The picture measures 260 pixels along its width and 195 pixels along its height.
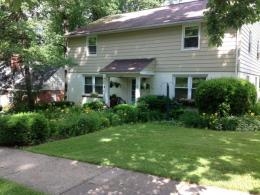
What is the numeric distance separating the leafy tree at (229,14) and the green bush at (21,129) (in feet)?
19.6

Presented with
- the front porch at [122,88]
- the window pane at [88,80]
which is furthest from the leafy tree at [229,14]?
the window pane at [88,80]

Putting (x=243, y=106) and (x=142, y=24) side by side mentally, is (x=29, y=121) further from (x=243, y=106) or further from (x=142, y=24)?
(x=142, y=24)

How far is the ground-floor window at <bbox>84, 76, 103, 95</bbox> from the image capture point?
21308 millimetres

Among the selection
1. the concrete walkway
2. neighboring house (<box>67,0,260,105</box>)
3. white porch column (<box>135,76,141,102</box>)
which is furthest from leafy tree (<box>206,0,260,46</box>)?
white porch column (<box>135,76,141,102</box>)

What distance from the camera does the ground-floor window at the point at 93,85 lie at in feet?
69.9

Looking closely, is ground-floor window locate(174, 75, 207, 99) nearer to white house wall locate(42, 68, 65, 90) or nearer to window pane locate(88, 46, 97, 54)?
window pane locate(88, 46, 97, 54)

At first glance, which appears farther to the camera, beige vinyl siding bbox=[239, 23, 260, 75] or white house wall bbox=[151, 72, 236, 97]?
white house wall bbox=[151, 72, 236, 97]

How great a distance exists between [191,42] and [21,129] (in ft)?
33.3

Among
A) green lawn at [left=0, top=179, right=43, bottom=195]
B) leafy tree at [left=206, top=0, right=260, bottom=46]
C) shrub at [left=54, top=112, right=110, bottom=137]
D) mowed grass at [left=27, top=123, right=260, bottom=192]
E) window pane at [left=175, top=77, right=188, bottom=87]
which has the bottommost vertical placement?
green lawn at [left=0, top=179, right=43, bottom=195]

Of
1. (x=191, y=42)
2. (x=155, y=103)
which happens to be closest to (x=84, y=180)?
(x=155, y=103)

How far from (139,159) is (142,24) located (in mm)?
12074

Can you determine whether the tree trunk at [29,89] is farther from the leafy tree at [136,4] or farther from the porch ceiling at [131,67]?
the leafy tree at [136,4]

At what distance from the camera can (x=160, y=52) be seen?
1798 centimetres

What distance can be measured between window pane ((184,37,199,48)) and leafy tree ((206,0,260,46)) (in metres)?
9.25
